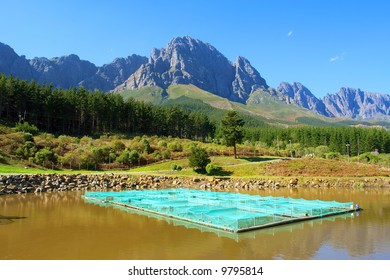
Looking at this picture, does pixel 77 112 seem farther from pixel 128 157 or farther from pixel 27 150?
pixel 27 150

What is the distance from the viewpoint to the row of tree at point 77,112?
82919mm

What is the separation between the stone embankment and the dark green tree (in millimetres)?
17634

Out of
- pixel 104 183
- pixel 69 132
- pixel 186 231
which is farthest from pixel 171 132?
pixel 186 231

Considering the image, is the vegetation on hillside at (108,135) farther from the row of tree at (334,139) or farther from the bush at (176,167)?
the bush at (176,167)

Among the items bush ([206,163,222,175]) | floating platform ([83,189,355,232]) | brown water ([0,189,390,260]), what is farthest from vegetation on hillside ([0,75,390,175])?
brown water ([0,189,390,260])

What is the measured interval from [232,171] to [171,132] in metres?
63.7

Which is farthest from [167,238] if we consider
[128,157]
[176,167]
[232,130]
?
[232,130]

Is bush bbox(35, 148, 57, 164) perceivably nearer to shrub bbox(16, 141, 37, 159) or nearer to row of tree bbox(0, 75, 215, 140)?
shrub bbox(16, 141, 37, 159)

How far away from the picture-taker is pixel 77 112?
304 feet

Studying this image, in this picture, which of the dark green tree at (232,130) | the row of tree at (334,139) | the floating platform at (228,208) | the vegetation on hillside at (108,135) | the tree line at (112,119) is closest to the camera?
the floating platform at (228,208)

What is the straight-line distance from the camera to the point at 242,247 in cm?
1667

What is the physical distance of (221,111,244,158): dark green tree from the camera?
67562 millimetres

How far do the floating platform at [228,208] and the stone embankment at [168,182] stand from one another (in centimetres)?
1085

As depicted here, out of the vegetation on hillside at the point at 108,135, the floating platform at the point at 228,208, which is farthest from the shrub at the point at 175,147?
the floating platform at the point at 228,208
